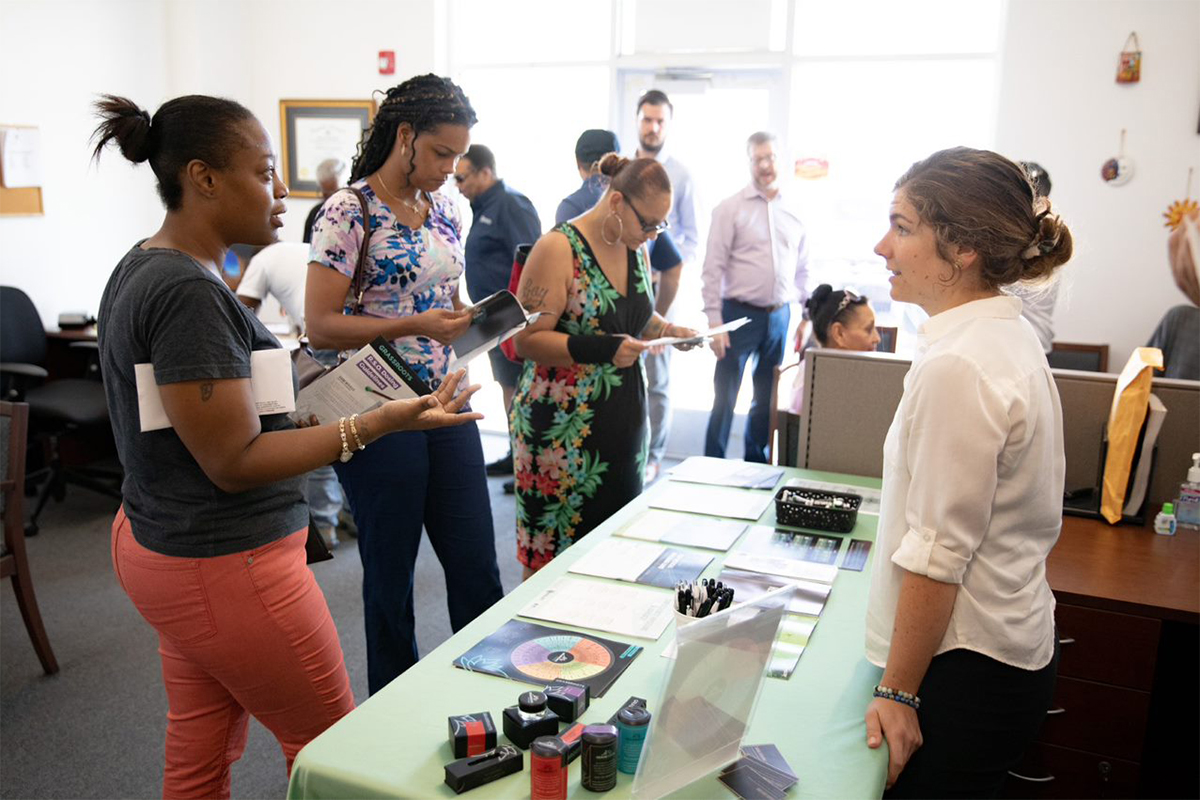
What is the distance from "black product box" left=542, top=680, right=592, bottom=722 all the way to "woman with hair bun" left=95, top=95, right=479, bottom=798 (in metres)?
0.45

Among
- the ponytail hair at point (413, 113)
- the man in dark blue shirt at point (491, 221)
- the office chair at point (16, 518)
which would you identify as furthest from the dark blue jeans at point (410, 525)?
the man in dark blue shirt at point (491, 221)

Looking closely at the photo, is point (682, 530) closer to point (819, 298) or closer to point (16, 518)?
point (819, 298)

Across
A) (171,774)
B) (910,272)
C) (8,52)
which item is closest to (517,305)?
(910,272)

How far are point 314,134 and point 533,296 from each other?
170 inches

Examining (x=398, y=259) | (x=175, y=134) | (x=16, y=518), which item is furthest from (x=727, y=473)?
(x=16, y=518)

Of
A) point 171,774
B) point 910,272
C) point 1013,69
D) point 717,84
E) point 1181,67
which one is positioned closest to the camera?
point 910,272

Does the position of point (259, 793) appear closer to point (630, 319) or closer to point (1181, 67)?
point (630, 319)

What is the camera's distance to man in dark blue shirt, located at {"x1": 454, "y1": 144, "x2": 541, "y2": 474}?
165 inches

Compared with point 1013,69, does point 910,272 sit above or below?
below

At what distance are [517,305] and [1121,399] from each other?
1.46 metres

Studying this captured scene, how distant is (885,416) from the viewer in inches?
96.7

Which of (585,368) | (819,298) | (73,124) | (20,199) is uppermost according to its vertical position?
(73,124)

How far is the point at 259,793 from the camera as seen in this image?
218cm

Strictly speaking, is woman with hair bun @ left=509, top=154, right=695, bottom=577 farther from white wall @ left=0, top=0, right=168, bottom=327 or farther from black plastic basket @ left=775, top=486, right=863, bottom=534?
white wall @ left=0, top=0, right=168, bottom=327
